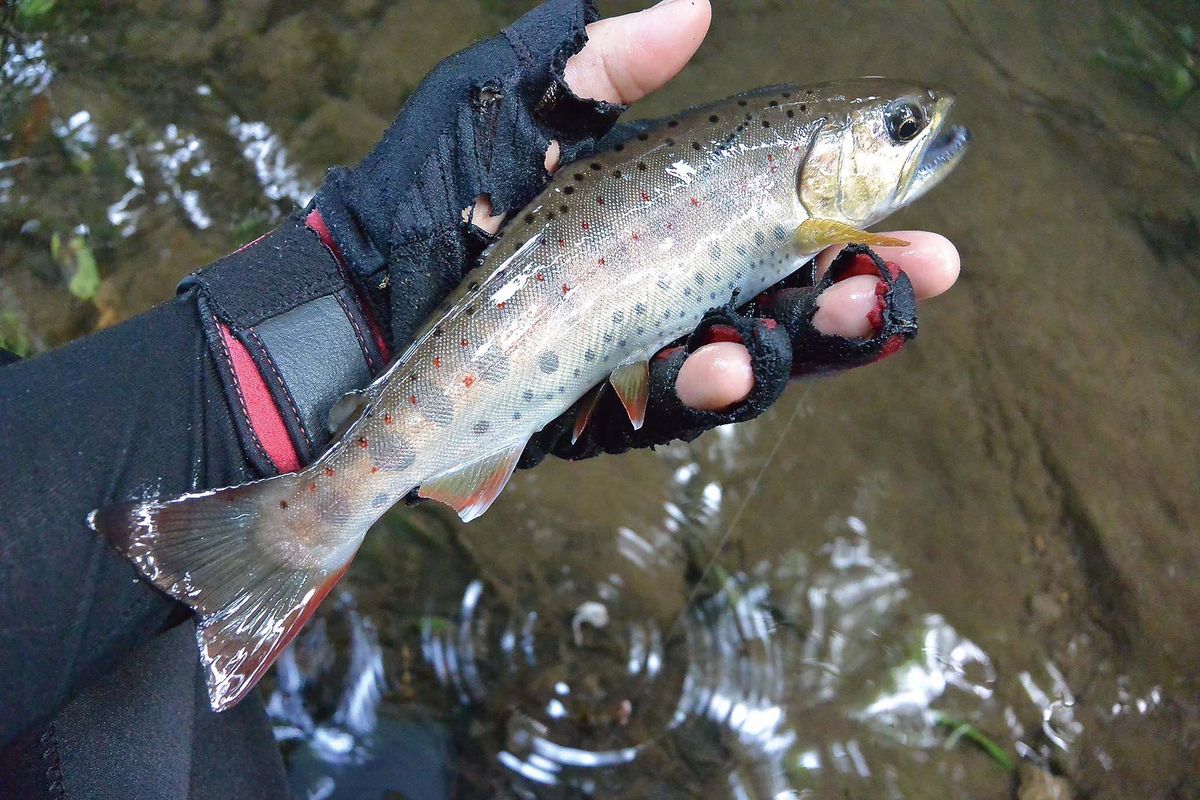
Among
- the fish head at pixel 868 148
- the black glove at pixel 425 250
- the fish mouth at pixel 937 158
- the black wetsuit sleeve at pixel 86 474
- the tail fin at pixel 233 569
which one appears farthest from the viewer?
the fish mouth at pixel 937 158

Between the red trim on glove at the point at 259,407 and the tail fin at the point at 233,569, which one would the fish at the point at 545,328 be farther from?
the red trim on glove at the point at 259,407

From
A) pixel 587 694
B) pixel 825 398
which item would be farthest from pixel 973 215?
pixel 587 694

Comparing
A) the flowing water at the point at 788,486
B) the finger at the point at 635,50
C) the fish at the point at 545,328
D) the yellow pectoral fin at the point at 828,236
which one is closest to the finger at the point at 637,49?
the finger at the point at 635,50

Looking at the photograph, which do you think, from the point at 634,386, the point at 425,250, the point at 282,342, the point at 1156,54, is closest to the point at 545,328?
the point at 634,386

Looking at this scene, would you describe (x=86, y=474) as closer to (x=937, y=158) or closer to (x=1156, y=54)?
(x=937, y=158)

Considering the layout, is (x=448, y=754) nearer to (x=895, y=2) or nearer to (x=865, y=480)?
(x=865, y=480)

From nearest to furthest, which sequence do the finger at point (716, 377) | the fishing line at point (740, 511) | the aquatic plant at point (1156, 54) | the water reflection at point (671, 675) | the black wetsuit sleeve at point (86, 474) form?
the black wetsuit sleeve at point (86, 474) < the finger at point (716, 377) < the water reflection at point (671, 675) < the fishing line at point (740, 511) < the aquatic plant at point (1156, 54)
